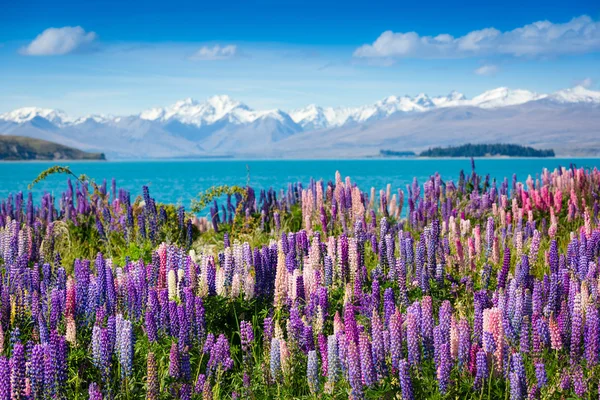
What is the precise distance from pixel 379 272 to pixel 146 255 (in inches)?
184

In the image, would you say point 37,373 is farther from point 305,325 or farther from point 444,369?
point 444,369

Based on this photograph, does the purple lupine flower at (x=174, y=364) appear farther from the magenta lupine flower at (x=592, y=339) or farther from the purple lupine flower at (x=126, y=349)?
the magenta lupine flower at (x=592, y=339)

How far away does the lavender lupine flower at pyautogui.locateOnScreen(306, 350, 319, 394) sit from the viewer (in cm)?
457

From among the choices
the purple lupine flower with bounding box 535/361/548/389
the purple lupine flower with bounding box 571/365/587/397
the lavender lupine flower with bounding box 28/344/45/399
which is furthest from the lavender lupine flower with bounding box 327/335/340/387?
the lavender lupine flower with bounding box 28/344/45/399

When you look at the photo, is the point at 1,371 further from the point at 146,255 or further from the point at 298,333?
the point at 146,255

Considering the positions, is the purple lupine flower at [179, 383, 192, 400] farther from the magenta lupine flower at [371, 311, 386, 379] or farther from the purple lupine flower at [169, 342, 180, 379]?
the magenta lupine flower at [371, 311, 386, 379]

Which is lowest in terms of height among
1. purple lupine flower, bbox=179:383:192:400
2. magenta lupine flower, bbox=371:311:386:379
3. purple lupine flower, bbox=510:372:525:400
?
purple lupine flower, bbox=179:383:192:400

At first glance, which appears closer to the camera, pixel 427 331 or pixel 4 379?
pixel 4 379

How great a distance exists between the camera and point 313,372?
4.59 m

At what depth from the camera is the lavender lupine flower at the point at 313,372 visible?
15.0ft

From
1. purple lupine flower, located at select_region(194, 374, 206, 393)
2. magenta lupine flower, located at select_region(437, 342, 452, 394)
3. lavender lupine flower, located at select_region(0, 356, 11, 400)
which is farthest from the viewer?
purple lupine flower, located at select_region(194, 374, 206, 393)

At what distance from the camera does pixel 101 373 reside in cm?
498

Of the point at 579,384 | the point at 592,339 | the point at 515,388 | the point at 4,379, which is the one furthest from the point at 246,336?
the point at 592,339

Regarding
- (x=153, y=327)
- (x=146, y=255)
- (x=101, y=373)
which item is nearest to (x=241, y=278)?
(x=153, y=327)
